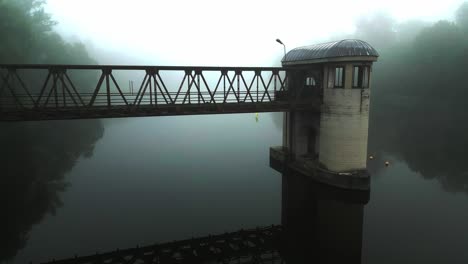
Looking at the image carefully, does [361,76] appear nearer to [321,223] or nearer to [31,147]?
[321,223]

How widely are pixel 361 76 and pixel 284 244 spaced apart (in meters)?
13.5

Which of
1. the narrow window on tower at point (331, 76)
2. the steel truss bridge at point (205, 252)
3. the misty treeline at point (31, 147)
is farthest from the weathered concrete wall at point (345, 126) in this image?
the misty treeline at point (31, 147)

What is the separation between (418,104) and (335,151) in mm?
60739

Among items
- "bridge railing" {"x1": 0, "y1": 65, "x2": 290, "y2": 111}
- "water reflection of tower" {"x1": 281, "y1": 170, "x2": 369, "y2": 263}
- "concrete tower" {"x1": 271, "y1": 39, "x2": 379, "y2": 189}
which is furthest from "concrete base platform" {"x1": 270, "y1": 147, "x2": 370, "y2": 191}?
"bridge railing" {"x1": 0, "y1": 65, "x2": 290, "y2": 111}

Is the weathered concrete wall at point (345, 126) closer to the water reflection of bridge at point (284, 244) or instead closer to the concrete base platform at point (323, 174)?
the concrete base platform at point (323, 174)

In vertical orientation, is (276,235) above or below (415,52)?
below

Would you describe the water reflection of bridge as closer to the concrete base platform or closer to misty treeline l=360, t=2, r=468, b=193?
the concrete base platform

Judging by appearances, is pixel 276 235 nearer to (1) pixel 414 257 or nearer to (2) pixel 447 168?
(1) pixel 414 257

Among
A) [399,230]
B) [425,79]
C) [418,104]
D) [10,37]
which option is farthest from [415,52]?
[10,37]

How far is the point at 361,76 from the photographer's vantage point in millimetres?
23219

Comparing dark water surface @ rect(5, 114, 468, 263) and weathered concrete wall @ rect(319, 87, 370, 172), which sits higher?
weathered concrete wall @ rect(319, 87, 370, 172)

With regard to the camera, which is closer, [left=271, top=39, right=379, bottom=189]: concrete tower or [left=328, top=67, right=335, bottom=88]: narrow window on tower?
[left=271, top=39, right=379, bottom=189]: concrete tower

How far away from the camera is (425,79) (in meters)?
74.3

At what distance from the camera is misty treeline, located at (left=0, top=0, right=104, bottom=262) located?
2172cm
